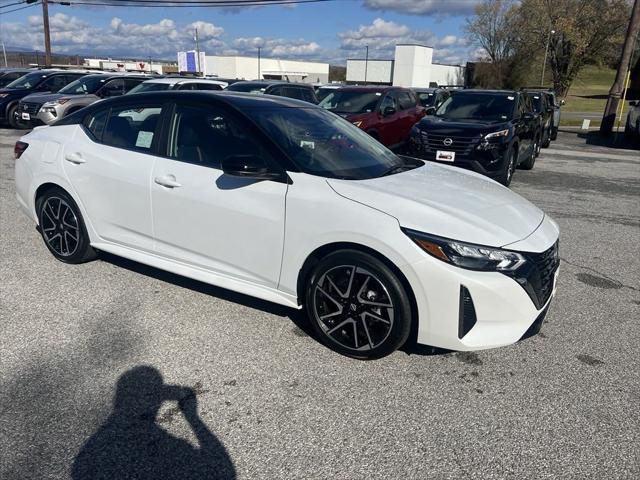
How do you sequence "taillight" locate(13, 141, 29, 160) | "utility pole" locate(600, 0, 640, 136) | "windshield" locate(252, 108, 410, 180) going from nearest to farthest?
"windshield" locate(252, 108, 410, 180)
"taillight" locate(13, 141, 29, 160)
"utility pole" locate(600, 0, 640, 136)

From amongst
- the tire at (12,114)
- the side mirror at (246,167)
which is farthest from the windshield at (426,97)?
the side mirror at (246,167)

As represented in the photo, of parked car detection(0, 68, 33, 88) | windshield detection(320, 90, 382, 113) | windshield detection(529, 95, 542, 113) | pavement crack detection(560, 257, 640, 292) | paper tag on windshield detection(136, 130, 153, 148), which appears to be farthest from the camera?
parked car detection(0, 68, 33, 88)

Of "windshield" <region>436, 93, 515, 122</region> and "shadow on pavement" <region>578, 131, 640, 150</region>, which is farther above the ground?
"windshield" <region>436, 93, 515, 122</region>

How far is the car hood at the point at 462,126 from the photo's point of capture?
28.9 feet

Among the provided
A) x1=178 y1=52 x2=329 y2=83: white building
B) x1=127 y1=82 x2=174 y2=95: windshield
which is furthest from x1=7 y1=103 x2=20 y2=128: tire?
x1=178 y1=52 x2=329 y2=83: white building

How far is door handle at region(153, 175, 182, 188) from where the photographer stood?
3.71 metres

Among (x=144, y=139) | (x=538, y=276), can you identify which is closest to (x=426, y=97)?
(x=144, y=139)

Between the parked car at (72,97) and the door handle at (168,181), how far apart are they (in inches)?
400

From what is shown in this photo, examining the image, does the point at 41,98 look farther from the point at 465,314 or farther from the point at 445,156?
the point at 465,314

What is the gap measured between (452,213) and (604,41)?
2019 inches

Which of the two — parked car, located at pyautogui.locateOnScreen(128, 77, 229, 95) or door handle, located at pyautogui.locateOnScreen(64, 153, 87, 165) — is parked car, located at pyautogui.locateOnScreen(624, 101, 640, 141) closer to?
parked car, located at pyautogui.locateOnScreen(128, 77, 229, 95)

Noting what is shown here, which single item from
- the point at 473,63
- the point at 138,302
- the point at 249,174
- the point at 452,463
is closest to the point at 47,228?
the point at 138,302

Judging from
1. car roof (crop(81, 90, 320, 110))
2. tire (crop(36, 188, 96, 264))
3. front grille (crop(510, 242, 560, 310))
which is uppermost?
car roof (crop(81, 90, 320, 110))

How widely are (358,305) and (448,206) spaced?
0.85 meters
